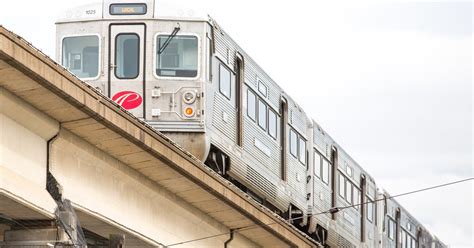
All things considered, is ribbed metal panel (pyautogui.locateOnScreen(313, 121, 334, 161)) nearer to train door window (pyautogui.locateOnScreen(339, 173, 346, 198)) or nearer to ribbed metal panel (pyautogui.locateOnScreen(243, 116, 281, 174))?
train door window (pyautogui.locateOnScreen(339, 173, 346, 198))

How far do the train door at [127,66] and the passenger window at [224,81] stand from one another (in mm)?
1623

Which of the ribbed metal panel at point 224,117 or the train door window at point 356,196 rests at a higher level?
the train door window at point 356,196

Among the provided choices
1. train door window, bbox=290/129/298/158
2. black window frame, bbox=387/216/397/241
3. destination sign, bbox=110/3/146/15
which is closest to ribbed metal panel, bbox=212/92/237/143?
destination sign, bbox=110/3/146/15

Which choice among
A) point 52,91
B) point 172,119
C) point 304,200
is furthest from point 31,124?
point 304,200

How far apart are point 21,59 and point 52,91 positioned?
1.15m

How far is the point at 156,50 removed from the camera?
2589 centimetres

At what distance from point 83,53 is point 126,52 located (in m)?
0.77

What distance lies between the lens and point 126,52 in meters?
26.0

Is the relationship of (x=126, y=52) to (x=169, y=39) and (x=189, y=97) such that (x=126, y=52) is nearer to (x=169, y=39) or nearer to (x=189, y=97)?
(x=169, y=39)

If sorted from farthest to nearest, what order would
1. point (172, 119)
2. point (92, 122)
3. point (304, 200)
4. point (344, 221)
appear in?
point (344, 221) < point (304, 200) < point (172, 119) < point (92, 122)

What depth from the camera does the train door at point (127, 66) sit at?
1012 inches

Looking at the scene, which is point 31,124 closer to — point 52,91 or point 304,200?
point 52,91

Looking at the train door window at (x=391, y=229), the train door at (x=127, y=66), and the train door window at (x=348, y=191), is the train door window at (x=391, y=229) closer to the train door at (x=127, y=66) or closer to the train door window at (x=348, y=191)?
the train door window at (x=348, y=191)

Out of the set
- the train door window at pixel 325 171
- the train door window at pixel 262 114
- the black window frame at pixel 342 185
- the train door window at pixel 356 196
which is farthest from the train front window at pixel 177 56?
the train door window at pixel 356 196
